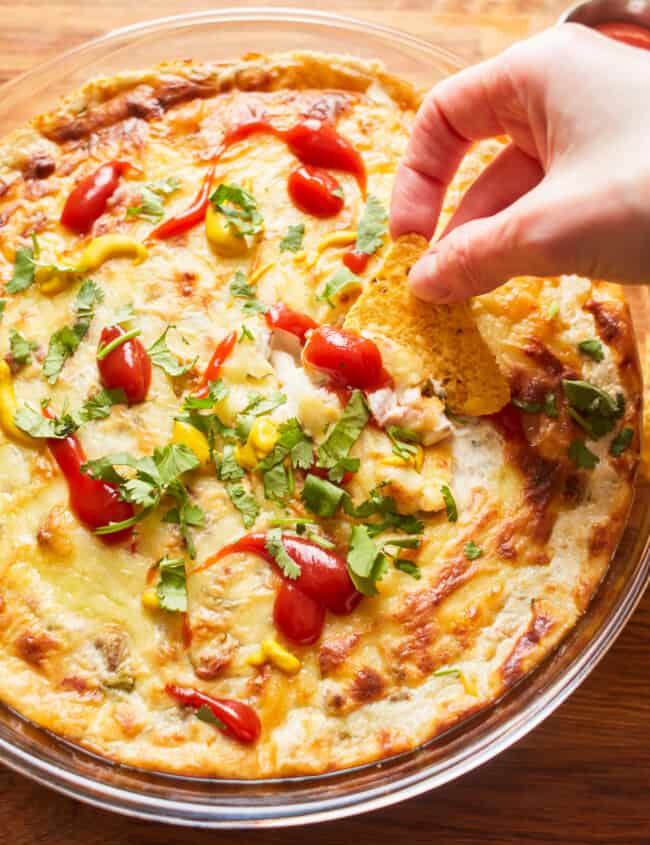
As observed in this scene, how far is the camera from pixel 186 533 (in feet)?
11.0

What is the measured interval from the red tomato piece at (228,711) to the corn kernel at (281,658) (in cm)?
18

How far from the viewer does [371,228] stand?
378cm

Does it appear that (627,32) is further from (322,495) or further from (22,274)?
(22,274)

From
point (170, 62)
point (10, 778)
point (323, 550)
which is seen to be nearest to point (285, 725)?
point (323, 550)

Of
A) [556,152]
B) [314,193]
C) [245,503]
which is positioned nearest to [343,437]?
[245,503]

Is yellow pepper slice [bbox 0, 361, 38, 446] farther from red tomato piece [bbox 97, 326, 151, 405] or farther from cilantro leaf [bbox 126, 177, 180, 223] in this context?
cilantro leaf [bbox 126, 177, 180, 223]

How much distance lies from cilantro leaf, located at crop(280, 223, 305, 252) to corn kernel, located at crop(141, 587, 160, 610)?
4.89 ft

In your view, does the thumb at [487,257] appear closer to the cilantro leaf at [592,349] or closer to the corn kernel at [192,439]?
the cilantro leaf at [592,349]

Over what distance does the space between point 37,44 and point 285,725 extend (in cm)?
346

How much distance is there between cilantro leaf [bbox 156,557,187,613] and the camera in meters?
3.23

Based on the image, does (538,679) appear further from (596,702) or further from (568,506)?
(568,506)

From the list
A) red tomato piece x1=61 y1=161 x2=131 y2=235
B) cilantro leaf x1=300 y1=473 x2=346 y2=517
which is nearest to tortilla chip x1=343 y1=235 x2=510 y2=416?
cilantro leaf x1=300 y1=473 x2=346 y2=517

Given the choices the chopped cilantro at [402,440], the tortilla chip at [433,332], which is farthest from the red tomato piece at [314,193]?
the chopped cilantro at [402,440]

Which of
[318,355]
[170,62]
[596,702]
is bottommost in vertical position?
[596,702]
